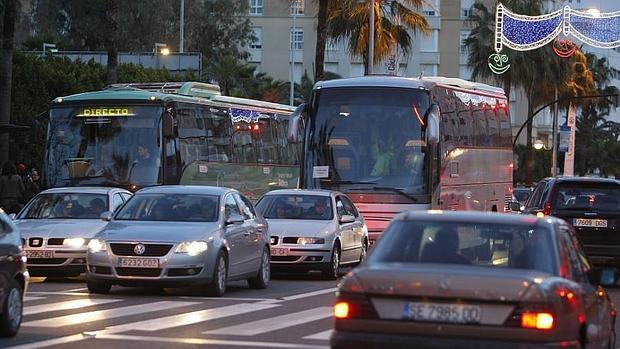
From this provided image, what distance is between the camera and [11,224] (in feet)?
45.3

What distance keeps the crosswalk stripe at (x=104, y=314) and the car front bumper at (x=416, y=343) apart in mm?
6257

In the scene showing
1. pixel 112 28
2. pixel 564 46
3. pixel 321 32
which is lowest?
pixel 112 28

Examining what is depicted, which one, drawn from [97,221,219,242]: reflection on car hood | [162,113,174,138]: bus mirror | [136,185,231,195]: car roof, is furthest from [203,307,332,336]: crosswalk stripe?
[162,113,174,138]: bus mirror

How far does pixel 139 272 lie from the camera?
59.1ft

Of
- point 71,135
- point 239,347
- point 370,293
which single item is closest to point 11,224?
point 239,347

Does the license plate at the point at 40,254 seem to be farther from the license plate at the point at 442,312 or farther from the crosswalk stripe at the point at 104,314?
the license plate at the point at 442,312

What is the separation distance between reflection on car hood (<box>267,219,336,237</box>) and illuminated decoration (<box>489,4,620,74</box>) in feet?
80.8

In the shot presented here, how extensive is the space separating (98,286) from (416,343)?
408 inches

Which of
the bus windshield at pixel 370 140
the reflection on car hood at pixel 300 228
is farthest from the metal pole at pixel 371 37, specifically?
the reflection on car hood at pixel 300 228

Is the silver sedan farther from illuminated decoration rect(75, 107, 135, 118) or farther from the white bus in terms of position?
illuminated decoration rect(75, 107, 135, 118)

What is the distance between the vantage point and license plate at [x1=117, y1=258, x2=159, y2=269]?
17906 mm

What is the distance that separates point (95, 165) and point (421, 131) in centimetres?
735

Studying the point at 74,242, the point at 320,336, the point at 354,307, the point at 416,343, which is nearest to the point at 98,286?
the point at 74,242

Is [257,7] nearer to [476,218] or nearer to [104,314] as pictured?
[104,314]
